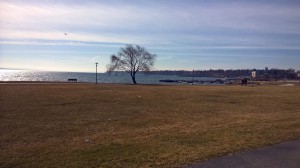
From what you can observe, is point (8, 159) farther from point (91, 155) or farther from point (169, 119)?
point (169, 119)

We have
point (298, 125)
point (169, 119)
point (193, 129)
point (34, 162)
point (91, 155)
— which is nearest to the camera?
point (34, 162)

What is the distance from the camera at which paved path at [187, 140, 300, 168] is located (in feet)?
25.8

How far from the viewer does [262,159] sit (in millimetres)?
8430

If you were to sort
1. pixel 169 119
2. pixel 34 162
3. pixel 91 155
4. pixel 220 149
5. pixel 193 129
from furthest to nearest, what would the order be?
1. pixel 169 119
2. pixel 193 129
3. pixel 220 149
4. pixel 91 155
5. pixel 34 162

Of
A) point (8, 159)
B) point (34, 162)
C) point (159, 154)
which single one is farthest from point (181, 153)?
point (8, 159)

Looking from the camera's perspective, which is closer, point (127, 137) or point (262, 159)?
point (262, 159)

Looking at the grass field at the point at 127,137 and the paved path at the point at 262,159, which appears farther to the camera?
the grass field at the point at 127,137

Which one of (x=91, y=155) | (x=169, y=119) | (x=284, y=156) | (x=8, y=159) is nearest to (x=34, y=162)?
(x=8, y=159)

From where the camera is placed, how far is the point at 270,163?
8.06m

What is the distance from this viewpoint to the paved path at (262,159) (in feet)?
25.8

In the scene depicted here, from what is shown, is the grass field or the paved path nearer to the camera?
the paved path

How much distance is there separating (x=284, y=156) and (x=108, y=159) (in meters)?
3.95

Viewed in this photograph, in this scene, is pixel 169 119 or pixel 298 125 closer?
pixel 298 125

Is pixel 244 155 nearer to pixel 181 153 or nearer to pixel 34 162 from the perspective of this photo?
pixel 181 153
